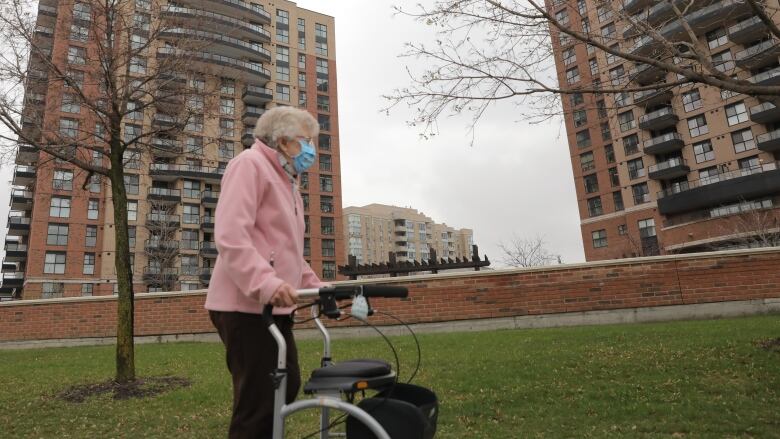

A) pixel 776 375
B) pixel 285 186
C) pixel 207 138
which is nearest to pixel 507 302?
pixel 776 375

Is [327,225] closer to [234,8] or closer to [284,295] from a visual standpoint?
[234,8]

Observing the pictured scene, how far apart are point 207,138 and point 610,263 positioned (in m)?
10.3

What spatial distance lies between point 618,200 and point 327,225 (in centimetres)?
3254

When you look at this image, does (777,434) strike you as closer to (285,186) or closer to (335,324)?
(285,186)

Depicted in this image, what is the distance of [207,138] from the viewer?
872 cm

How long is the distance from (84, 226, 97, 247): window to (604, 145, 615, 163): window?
53718mm

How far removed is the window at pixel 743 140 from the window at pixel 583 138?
14.3 m

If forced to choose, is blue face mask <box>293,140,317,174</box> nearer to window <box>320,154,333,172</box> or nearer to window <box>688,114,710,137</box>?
window <box>688,114,710,137</box>

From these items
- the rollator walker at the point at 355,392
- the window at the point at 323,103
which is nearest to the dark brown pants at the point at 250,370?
the rollator walker at the point at 355,392

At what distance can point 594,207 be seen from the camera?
53906 millimetres

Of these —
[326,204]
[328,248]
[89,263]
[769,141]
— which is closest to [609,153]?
[769,141]

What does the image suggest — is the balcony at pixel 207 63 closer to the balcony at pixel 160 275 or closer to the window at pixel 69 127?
the window at pixel 69 127

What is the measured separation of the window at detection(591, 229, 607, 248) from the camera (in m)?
52.1

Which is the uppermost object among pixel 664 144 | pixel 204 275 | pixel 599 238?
pixel 664 144
